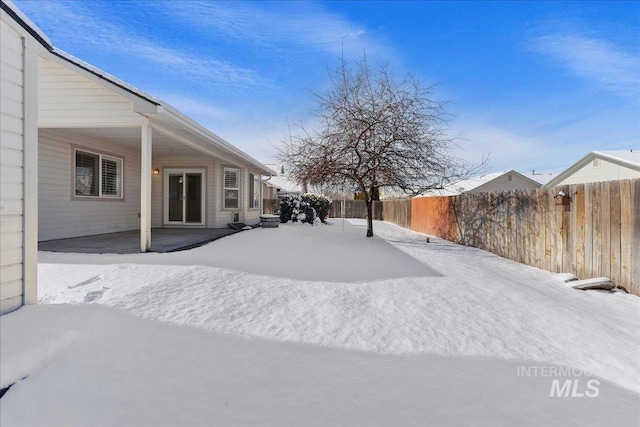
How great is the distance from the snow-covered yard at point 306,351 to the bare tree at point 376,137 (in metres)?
5.51

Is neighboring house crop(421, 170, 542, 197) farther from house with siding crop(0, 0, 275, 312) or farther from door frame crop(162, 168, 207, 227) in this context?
door frame crop(162, 168, 207, 227)

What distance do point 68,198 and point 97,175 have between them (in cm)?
118

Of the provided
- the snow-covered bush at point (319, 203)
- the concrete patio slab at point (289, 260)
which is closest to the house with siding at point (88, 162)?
the concrete patio slab at point (289, 260)

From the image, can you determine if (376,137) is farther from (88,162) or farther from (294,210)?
(88,162)

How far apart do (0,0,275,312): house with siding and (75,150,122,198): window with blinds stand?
1.1 inches

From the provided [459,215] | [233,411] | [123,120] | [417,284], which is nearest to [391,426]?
[233,411]

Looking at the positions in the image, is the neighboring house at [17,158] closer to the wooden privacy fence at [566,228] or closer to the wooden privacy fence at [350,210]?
the wooden privacy fence at [566,228]

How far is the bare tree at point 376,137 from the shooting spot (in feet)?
30.5

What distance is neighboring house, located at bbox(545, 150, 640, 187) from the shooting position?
47.8 feet

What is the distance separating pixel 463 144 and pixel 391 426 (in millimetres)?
9886

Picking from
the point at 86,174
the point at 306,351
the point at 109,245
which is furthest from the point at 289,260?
the point at 86,174

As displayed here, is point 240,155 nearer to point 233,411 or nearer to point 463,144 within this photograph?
point 463,144

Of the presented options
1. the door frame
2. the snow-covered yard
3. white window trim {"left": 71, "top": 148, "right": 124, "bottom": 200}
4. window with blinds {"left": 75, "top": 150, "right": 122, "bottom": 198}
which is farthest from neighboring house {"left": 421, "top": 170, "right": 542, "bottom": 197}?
window with blinds {"left": 75, "top": 150, "right": 122, "bottom": 198}

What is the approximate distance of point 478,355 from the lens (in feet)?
8.74
